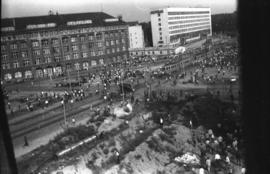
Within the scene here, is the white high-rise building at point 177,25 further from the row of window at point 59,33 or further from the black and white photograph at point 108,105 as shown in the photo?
the row of window at point 59,33

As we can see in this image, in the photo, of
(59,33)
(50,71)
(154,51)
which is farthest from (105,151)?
(154,51)

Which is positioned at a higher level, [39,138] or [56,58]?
[56,58]

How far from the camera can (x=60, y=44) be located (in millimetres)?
39031

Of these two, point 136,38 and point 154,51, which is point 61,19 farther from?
point 136,38

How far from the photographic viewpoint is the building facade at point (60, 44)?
35812mm

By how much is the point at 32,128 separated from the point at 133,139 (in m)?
5.51

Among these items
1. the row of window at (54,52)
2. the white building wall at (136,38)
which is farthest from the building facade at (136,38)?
the row of window at (54,52)

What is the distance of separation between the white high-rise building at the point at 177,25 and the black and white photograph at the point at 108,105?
5036 millimetres

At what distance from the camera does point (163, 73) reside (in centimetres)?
3269

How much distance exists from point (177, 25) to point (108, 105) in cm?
4080

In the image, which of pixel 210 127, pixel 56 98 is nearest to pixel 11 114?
pixel 56 98

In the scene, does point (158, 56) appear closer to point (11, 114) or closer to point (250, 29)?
point (11, 114)

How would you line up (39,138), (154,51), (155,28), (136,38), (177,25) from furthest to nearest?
(177,25) → (136,38) → (155,28) → (154,51) → (39,138)

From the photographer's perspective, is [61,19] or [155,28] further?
[155,28]
